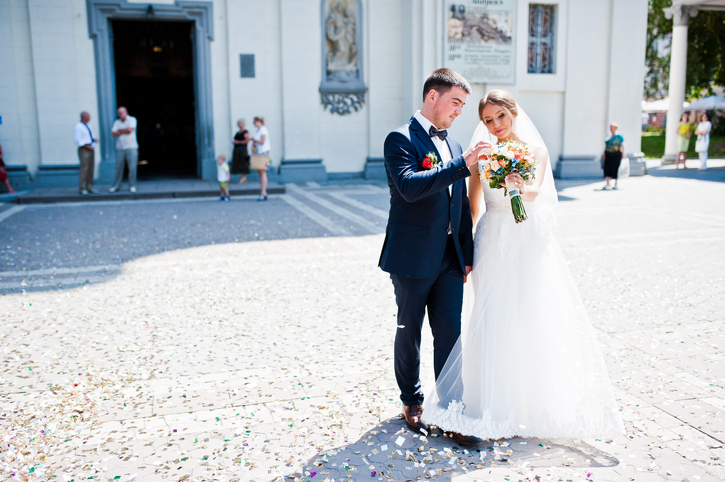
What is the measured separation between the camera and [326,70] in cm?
1672

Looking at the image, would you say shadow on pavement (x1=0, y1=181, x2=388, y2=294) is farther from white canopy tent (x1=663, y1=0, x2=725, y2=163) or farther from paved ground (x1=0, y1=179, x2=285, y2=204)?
white canopy tent (x1=663, y1=0, x2=725, y2=163)

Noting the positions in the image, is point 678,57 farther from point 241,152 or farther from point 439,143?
point 439,143

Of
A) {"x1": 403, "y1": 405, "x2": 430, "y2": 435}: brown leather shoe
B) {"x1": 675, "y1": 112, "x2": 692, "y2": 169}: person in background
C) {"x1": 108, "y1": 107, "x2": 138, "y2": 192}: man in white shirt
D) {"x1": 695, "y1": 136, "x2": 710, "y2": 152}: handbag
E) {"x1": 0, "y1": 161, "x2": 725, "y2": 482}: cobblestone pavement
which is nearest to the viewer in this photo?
{"x1": 0, "y1": 161, "x2": 725, "y2": 482}: cobblestone pavement

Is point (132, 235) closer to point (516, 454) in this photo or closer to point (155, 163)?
point (516, 454)

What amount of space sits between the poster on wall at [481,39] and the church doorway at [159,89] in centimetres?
892

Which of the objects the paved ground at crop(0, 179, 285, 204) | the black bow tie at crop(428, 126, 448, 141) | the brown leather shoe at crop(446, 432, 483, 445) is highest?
the black bow tie at crop(428, 126, 448, 141)

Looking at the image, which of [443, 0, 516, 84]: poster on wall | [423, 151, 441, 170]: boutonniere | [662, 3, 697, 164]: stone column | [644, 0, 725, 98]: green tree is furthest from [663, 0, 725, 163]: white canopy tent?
[423, 151, 441, 170]: boutonniere

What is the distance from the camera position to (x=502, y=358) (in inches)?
128

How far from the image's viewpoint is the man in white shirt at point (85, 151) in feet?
44.8

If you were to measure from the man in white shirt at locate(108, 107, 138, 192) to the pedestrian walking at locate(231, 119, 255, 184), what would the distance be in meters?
2.39

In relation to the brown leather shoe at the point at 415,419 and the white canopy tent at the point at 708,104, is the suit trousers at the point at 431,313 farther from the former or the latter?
the white canopy tent at the point at 708,104

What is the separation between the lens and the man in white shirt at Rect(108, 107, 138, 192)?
13875 millimetres

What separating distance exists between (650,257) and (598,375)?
15.7 ft

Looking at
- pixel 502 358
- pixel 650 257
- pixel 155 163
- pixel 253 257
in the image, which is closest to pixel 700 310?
pixel 650 257
